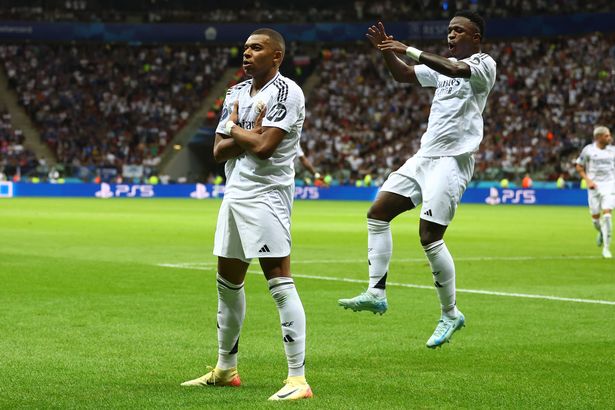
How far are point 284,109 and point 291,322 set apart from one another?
4.68ft

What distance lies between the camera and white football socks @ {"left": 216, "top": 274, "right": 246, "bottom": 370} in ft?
25.6

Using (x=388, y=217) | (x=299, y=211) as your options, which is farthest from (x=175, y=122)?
(x=388, y=217)

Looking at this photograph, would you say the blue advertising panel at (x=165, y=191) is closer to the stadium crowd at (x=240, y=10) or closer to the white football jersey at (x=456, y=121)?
the stadium crowd at (x=240, y=10)

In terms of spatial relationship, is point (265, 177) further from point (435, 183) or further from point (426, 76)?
point (426, 76)

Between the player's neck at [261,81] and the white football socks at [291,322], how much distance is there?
1310 millimetres

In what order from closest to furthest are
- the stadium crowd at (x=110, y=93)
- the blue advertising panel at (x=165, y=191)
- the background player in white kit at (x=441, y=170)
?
the background player in white kit at (x=441, y=170), the blue advertising panel at (x=165, y=191), the stadium crowd at (x=110, y=93)

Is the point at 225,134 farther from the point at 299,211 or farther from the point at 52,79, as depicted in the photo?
the point at 52,79

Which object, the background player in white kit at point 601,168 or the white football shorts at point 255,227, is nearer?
the white football shorts at point 255,227

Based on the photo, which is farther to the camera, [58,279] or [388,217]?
[58,279]

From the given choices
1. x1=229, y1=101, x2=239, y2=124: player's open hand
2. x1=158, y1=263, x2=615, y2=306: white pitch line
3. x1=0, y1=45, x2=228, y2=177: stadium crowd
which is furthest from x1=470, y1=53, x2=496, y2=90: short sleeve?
x1=0, y1=45, x2=228, y2=177: stadium crowd

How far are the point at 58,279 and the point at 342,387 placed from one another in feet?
27.6

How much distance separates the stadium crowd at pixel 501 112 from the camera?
176 ft

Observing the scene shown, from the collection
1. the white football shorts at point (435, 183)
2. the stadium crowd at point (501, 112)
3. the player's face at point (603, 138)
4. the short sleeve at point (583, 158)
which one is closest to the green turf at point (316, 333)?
the white football shorts at point (435, 183)

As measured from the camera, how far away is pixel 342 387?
7.76m
